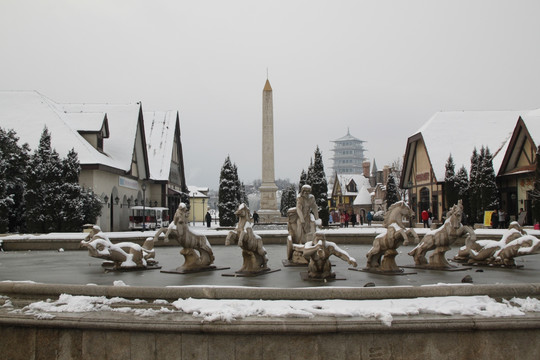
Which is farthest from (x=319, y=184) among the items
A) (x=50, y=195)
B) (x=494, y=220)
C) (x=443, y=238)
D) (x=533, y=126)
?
(x=443, y=238)

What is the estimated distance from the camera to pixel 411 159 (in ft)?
178

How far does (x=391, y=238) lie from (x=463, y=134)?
1658 inches

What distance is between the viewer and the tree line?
28.9 metres

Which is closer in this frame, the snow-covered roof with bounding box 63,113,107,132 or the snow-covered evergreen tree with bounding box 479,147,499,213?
the snow-covered evergreen tree with bounding box 479,147,499,213

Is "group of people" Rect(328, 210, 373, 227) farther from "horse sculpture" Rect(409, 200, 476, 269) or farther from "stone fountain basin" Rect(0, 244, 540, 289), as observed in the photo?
"horse sculpture" Rect(409, 200, 476, 269)

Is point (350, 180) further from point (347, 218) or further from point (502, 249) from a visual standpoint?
point (502, 249)

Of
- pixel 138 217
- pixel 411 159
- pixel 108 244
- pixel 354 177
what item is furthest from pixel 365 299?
pixel 354 177

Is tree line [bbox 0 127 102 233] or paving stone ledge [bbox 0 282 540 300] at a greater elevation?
tree line [bbox 0 127 102 233]

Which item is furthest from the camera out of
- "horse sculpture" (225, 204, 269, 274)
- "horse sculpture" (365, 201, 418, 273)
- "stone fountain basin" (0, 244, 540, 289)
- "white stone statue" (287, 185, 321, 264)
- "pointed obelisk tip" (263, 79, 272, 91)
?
"pointed obelisk tip" (263, 79, 272, 91)

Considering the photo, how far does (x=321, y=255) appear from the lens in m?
9.42

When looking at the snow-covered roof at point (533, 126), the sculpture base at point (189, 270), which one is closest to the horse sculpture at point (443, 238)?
the sculpture base at point (189, 270)

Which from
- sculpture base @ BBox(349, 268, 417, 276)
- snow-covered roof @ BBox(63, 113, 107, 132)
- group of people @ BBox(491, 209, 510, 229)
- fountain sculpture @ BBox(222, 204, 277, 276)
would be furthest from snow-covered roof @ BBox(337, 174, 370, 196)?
fountain sculpture @ BBox(222, 204, 277, 276)

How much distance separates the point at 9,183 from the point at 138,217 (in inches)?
469

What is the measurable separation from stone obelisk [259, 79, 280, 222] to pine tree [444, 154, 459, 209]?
47.5 feet
